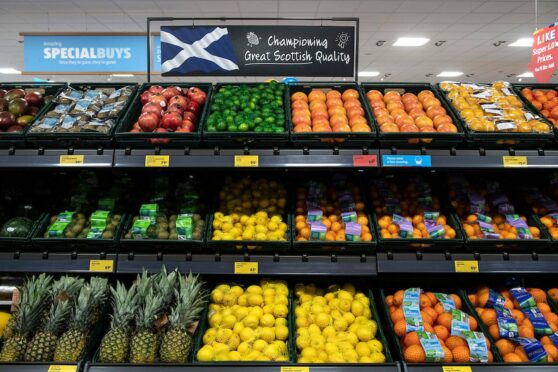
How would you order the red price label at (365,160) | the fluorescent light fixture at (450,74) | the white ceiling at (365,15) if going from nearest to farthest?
the red price label at (365,160)
the white ceiling at (365,15)
the fluorescent light fixture at (450,74)

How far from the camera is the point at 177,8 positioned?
7117 mm

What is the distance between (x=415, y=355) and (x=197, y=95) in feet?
6.22

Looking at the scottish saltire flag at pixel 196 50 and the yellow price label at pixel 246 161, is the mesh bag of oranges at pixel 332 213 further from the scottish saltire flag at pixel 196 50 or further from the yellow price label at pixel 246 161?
the scottish saltire flag at pixel 196 50

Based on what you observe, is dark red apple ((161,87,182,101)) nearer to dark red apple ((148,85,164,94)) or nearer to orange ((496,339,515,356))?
dark red apple ((148,85,164,94))

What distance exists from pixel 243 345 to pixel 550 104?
224 cm

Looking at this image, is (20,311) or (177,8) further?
(177,8)

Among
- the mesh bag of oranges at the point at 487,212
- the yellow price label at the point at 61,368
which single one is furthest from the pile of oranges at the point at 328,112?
the yellow price label at the point at 61,368

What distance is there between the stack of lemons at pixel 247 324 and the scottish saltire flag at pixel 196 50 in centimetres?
153

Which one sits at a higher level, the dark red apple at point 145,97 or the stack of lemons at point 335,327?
the dark red apple at point 145,97

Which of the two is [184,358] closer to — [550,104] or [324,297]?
[324,297]

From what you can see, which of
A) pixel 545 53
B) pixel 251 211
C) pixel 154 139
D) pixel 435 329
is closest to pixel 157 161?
pixel 154 139

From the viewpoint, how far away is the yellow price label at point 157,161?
1.99 m

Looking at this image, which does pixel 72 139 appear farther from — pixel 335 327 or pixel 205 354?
pixel 335 327

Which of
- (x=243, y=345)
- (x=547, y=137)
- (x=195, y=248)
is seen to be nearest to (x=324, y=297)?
(x=243, y=345)
